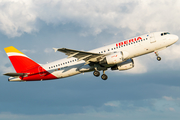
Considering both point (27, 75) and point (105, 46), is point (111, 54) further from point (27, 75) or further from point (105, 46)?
point (27, 75)

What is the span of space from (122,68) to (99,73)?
471 cm

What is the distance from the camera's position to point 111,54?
32781mm

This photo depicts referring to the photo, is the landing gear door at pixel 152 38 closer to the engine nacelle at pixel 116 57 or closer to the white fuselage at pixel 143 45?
the white fuselage at pixel 143 45

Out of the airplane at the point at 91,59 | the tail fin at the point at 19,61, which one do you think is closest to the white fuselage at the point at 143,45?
the airplane at the point at 91,59

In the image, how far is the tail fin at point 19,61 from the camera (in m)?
39.3

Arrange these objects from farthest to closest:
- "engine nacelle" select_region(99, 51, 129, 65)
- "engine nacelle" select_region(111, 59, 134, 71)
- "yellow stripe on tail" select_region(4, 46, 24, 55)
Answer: "yellow stripe on tail" select_region(4, 46, 24, 55), "engine nacelle" select_region(111, 59, 134, 71), "engine nacelle" select_region(99, 51, 129, 65)

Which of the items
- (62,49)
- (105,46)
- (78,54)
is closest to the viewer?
(62,49)

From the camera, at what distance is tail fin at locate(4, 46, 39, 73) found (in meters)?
39.3

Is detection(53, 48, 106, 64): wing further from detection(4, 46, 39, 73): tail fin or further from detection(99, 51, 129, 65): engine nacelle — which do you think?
detection(4, 46, 39, 73): tail fin

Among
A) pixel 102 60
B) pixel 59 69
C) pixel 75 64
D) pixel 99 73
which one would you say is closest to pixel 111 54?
pixel 102 60

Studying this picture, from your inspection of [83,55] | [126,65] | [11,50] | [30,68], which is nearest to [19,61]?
[30,68]

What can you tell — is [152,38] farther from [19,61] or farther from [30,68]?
[19,61]

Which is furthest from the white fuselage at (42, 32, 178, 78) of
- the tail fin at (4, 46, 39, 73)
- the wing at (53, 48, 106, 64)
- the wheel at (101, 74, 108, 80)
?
the tail fin at (4, 46, 39, 73)

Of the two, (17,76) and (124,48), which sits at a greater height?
(124,48)
